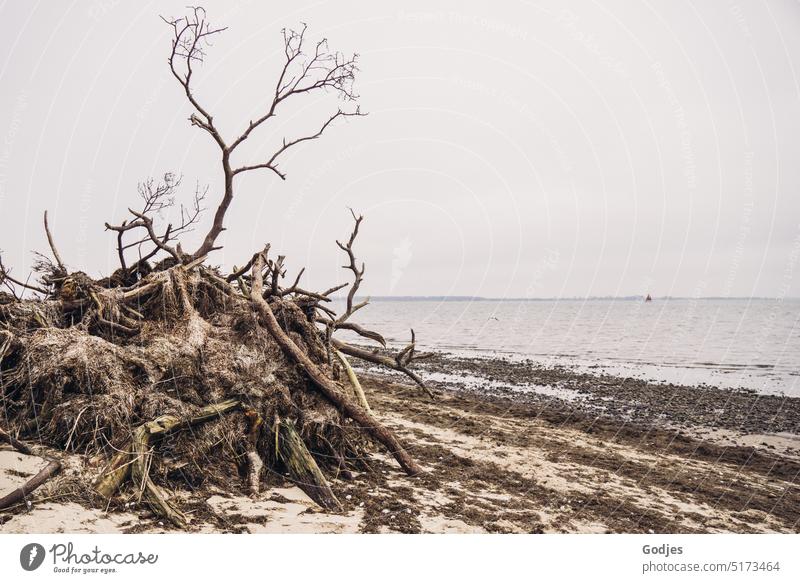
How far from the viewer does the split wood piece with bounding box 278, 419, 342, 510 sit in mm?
4930

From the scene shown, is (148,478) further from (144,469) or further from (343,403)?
(343,403)

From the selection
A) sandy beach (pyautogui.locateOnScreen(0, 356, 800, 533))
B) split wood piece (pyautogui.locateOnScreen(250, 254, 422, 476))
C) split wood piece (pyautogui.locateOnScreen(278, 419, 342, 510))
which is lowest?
sandy beach (pyautogui.locateOnScreen(0, 356, 800, 533))

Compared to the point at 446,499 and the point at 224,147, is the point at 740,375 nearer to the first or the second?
the point at 446,499

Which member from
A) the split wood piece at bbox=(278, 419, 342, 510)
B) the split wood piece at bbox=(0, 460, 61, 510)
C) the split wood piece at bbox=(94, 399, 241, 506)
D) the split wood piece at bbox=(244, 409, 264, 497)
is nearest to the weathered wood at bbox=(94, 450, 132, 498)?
the split wood piece at bbox=(94, 399, 241, 506)

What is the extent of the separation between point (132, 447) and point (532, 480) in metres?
4.67

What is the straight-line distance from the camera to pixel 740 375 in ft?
66.6

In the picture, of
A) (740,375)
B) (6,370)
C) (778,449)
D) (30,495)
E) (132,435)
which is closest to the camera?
(30,495)

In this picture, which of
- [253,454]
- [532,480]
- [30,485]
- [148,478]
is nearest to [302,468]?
[253,454]

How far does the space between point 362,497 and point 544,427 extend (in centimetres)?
694

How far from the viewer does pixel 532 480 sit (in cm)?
649

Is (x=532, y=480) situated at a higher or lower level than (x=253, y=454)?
lower

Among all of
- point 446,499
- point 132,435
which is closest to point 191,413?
point 132,435

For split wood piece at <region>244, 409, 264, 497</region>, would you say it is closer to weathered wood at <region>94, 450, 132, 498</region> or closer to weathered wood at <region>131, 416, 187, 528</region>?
weathered wood at <region>131, 416, 187, 528</region>

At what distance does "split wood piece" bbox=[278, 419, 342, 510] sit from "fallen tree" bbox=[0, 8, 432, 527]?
1cm
